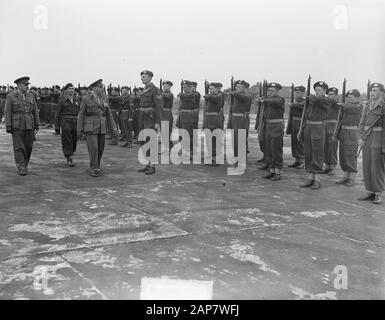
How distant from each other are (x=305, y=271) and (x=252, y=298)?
2.78ft

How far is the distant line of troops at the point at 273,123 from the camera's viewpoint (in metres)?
7.52

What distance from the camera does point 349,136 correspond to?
905 cm

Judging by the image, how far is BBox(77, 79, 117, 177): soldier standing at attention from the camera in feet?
29.6

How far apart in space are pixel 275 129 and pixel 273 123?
0.13m

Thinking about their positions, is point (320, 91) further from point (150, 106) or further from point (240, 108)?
point (150, 106)

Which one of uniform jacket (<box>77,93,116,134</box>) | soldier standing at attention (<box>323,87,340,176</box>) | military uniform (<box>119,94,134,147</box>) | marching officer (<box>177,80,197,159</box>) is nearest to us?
uniform jacket (<box>77,93,116,134</box>)

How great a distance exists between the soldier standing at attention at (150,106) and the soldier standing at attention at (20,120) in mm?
2197

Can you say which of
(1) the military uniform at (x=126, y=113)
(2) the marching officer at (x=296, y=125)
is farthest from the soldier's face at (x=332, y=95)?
(1) the military uniform at (x=126, y=113)

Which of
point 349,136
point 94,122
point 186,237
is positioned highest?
point 94,122

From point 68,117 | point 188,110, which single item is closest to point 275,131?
point 188,110

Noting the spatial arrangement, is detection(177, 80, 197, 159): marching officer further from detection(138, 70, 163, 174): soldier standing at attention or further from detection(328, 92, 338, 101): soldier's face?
detection(328, 92, 338, 101): soldier's face

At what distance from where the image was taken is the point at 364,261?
15.4 feet

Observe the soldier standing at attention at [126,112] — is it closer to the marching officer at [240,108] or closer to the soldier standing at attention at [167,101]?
the soldier standing at attention at [167,101]

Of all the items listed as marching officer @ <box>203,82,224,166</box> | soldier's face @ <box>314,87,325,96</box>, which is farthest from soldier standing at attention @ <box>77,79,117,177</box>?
soldier's face @ <box>314,87,325,96</box>
